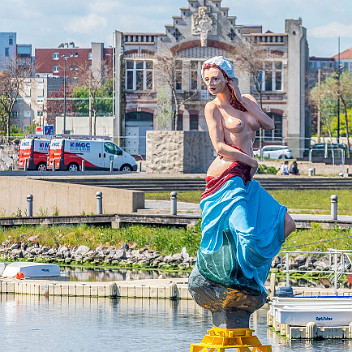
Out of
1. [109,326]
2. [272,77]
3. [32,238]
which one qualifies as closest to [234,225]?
[109,326]

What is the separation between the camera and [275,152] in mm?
65938

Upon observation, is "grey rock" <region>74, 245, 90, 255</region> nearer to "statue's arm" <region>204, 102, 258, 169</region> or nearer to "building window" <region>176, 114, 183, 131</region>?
"statue's arm" <region>204, 102, 258, 169</region>

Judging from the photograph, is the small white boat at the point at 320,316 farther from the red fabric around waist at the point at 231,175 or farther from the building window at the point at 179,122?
the building window at the point at 179,122

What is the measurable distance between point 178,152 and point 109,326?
2793 cm

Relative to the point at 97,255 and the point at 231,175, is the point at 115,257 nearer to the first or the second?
the point at 97,255

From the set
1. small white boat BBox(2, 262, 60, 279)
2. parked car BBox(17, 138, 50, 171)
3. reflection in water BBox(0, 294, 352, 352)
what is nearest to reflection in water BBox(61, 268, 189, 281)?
small white boat BBox(2, 262, 60, 279)

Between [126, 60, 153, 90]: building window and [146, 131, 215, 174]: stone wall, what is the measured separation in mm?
21051

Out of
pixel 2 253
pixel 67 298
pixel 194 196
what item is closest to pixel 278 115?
pixel 194 196

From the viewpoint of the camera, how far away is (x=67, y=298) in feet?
85.2

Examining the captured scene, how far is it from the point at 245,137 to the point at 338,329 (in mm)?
8653

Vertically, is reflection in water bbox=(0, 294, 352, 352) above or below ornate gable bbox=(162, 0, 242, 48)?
below

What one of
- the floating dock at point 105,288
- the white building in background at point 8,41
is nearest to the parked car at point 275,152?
the floating dock at point 105,288

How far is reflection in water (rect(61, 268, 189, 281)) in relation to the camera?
29.8 metres

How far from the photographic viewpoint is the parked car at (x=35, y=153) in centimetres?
5331
